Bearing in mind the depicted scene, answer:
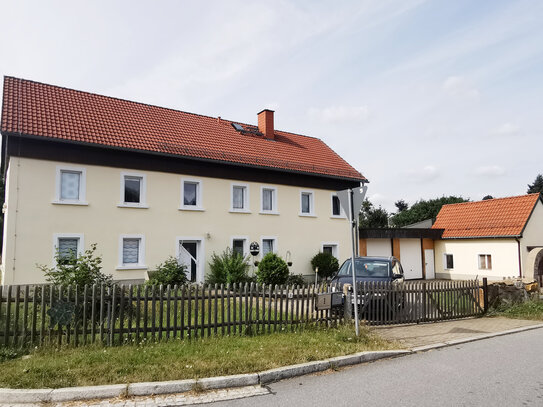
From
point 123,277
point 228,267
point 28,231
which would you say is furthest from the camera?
point 228,267

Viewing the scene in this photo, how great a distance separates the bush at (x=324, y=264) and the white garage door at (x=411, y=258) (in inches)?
311

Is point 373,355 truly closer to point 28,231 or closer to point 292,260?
point 28,231

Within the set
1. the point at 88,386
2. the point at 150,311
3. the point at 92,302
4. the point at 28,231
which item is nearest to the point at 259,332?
the point at 150,311

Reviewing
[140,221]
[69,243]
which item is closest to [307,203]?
[140,221]

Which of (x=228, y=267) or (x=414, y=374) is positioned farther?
(x=228, y=267)

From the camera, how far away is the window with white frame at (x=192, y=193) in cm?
1862

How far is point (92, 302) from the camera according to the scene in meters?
7.29

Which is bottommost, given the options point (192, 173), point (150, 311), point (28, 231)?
point (150, 311)

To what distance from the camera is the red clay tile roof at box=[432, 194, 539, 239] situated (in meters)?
25.9

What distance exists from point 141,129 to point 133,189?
311cm

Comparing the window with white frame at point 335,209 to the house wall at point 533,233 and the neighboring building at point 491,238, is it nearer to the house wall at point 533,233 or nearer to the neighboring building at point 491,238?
the neighboring building at point 491,238

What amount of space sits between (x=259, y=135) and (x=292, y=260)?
7.64 meters

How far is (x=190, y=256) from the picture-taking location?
18.5m

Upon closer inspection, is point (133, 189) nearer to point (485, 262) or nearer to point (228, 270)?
point (228, 270)
